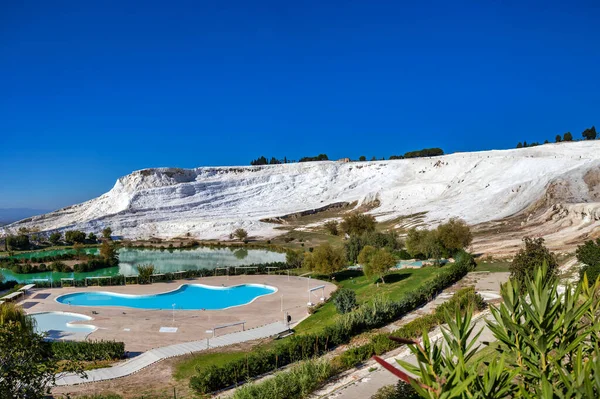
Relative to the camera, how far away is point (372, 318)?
49.7ft

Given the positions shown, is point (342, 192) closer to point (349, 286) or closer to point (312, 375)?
point (349, 286)

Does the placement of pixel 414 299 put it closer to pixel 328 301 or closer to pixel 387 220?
pixel 328 301

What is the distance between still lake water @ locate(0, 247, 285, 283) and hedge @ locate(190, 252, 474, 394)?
78.6ft

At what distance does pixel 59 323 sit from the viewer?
20.3 m

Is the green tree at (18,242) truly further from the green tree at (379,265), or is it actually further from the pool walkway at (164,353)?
the green tree at (379,265)

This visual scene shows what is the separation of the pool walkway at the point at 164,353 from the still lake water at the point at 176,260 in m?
21.1

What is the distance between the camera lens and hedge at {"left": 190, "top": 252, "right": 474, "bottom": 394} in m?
10.9

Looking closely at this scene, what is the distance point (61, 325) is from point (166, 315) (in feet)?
15.6

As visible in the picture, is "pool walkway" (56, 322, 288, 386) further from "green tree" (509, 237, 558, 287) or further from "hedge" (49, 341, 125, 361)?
"green tree" (509, 237, 558, 287)

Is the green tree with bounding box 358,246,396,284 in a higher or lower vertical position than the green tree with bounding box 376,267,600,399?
lower

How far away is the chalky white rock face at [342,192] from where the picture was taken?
43.4 metres

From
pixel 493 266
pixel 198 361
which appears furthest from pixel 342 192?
pixel 198 361

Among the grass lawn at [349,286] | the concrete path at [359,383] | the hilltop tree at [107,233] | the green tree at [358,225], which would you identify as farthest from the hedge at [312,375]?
the hilltop tree at [107,233]

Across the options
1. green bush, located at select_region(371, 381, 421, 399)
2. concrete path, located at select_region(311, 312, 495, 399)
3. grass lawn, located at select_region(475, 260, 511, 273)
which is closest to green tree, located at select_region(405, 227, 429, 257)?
grass lawn, located at select_region(475, 260, 511, 273)
